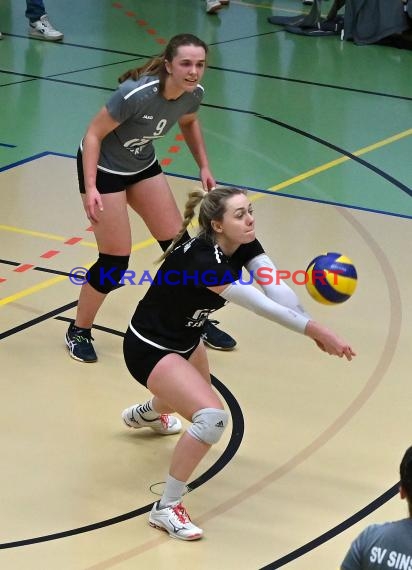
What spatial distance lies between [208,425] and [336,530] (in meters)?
0.67

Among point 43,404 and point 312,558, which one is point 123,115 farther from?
point 312,558

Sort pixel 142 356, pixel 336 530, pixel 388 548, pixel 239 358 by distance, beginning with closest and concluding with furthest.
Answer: pixel 388 548 < pixel 336 530 < pixel 142 356 < pixel 239 358

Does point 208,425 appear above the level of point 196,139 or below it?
below

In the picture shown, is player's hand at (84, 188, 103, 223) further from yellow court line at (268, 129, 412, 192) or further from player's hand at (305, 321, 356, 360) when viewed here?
yellow court line at (268, 129, 412, 192)

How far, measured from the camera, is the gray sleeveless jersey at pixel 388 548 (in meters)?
2.73

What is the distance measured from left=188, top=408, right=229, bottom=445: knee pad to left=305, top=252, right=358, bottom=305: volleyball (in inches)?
27.8

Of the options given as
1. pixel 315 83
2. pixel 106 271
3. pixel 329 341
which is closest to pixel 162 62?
pixel 106 271

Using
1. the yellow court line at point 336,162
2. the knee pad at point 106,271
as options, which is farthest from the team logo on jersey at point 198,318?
the yellow court line at point 336,162

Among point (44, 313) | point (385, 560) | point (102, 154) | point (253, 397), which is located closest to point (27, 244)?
point (44, 313)

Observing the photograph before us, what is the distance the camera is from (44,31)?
43.4 feet

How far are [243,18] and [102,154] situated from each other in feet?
32.1

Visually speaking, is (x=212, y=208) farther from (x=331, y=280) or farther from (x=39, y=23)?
(x=39, y=23)

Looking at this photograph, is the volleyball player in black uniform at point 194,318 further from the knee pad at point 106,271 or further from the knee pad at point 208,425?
the knee pad at point 106,271

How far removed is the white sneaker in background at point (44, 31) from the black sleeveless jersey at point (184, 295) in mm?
9071
